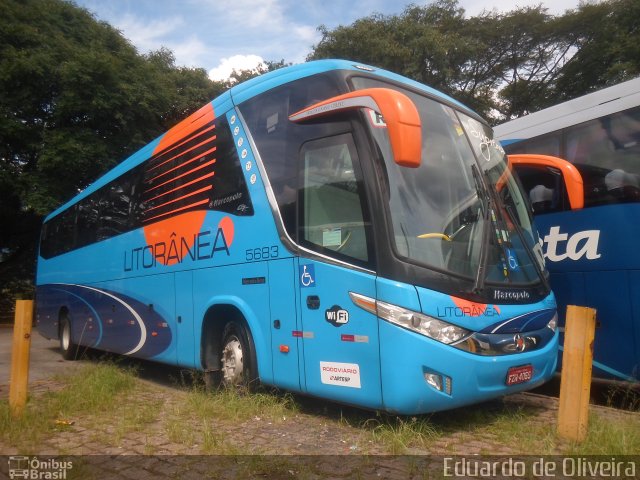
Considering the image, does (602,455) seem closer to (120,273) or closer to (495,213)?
(495,213)

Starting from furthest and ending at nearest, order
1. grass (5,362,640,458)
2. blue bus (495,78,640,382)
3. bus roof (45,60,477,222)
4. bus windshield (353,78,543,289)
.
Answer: blue bus (495,78,640,382)
bus roof (45,60,477,222)
bus windshield (353,78,543,289)
grass (5,362,640,458)

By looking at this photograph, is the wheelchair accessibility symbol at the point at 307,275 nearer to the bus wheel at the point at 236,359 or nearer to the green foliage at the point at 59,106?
the bus wheel at the point at 236,359

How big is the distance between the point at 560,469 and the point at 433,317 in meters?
1.36

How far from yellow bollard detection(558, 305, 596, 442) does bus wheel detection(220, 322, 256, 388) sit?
9.89 feet

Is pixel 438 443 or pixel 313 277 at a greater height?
pixel 313 277

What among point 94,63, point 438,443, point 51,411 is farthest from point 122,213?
point 94,63

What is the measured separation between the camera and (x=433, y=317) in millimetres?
4355

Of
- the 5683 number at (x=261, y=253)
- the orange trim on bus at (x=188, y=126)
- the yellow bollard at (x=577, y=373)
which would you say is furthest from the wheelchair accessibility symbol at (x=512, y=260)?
the orange trim on bus at (x=188, y=126)

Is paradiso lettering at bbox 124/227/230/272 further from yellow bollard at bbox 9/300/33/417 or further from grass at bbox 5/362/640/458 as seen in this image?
yellow bollard at bbox 9/300/33/417

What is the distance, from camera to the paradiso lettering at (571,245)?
623 centimetres

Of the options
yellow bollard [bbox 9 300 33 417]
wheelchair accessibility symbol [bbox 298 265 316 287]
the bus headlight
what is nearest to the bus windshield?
the bus headlight

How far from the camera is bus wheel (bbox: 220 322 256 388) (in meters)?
5.92

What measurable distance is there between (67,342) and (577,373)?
1016 cm

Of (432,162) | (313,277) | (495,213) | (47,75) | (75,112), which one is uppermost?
(47,75)
